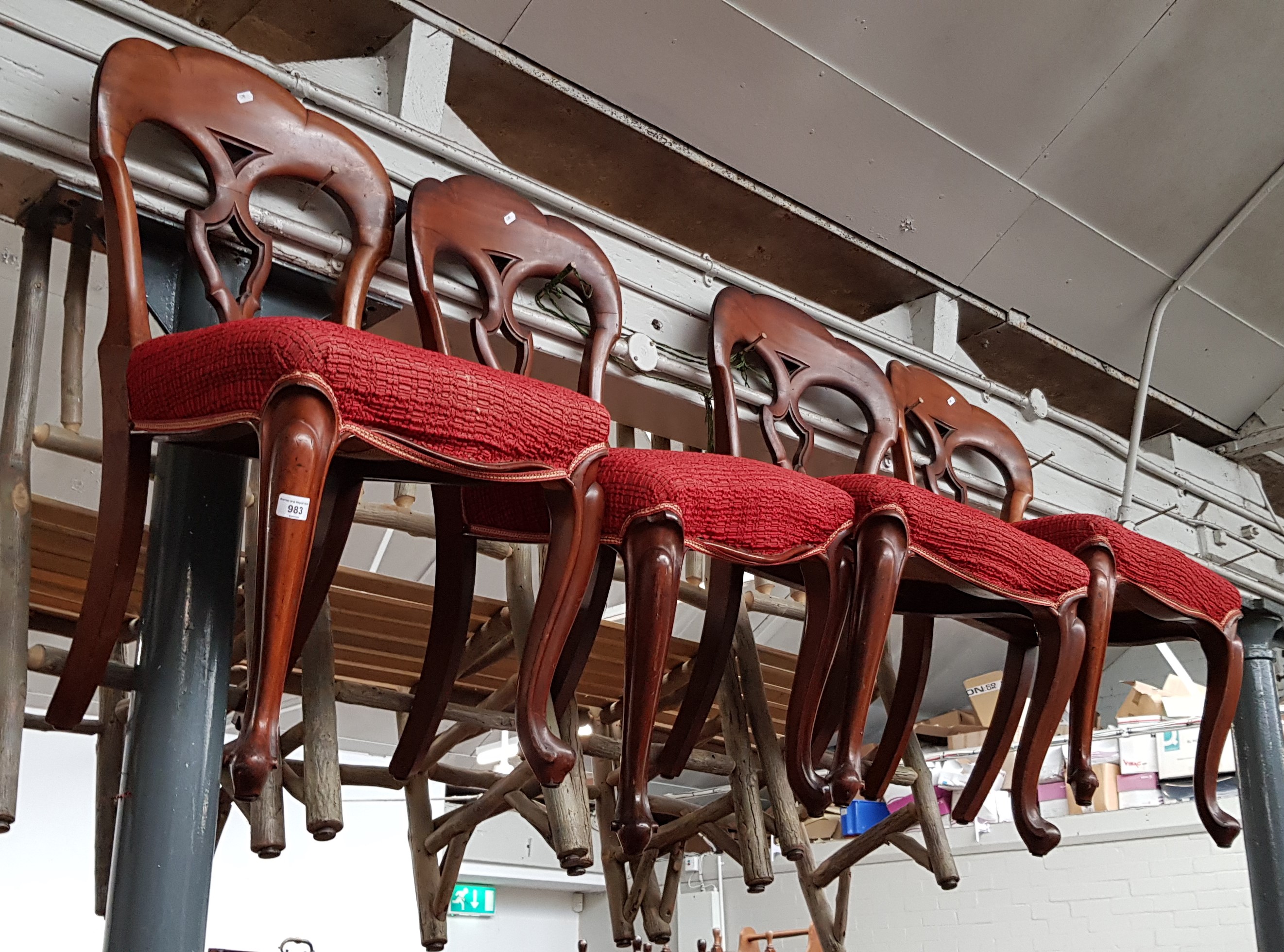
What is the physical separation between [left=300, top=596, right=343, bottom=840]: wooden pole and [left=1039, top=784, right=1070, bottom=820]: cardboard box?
15.2 ft

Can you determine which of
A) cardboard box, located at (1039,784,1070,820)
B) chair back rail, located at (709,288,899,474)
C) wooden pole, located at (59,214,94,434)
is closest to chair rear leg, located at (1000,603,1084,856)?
chair back rail, located at (709,288,899,474)

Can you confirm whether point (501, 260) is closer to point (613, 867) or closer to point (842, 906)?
point (613, 867)

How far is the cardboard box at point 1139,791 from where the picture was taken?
225 inches

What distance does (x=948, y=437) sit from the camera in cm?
265

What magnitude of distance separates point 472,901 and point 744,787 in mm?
6480

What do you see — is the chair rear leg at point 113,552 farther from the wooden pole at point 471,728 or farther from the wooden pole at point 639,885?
the wooden pole at point 639,885

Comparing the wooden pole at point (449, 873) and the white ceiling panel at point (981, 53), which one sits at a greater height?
the white ceiling panel at point (981, 53)

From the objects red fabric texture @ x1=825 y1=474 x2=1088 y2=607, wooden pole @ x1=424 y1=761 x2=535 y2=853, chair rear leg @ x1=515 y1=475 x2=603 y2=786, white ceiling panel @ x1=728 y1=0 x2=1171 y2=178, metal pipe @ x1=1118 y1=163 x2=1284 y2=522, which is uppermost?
white ceiling panel @ x1=728 y1=0 x2=1171 y2=178

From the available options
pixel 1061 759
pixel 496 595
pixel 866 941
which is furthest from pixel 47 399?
pixel 866 941

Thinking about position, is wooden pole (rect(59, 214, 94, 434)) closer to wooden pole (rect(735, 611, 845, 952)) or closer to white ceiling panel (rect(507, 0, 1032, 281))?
white ceiling panel (rect(507, 0, 1032, 281))

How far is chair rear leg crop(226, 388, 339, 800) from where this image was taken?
4.11 ft

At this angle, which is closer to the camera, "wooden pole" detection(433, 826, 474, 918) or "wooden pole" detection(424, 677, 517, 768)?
"wooden pole" detection(424, 677, 517, 768)

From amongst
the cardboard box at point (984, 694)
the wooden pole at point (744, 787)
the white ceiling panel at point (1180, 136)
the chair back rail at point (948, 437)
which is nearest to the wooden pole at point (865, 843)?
the wooden pole at point (744, 787)

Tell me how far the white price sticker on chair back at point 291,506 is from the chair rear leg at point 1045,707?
119 centimetres
